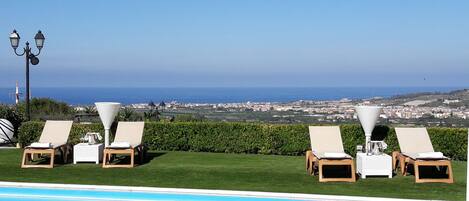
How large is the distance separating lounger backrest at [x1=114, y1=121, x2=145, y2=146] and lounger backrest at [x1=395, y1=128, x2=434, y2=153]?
15.3 ft

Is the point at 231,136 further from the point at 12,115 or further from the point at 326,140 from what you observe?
the point at 12,115

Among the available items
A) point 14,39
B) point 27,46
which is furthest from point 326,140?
point 14,39

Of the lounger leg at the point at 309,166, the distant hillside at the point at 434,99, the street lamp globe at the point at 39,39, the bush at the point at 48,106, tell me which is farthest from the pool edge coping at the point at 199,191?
the bush at the point at 48,106

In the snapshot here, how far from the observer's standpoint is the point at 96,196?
741 centimetres

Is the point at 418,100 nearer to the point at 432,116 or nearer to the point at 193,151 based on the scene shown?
the point at 432,116

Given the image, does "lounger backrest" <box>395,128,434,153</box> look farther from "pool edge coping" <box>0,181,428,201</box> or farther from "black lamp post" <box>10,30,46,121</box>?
"black lamp post" <box>10,30,46,121</box>

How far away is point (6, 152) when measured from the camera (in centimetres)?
1232

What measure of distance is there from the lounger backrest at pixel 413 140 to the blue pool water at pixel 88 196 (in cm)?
354

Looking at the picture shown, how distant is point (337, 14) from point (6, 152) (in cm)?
1951

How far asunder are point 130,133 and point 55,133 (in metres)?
1.41

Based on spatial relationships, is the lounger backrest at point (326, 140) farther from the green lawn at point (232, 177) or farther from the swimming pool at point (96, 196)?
the swimming pool at point (96, 196)

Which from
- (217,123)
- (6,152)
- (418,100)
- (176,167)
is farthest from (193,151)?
(418,100)

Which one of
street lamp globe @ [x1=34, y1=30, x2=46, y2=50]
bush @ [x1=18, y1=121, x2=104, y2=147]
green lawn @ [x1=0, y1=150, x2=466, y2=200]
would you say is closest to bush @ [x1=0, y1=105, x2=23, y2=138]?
bush @ [x1=18, y1=121, x2=104, y2=147]

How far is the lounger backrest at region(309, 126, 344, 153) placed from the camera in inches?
384
